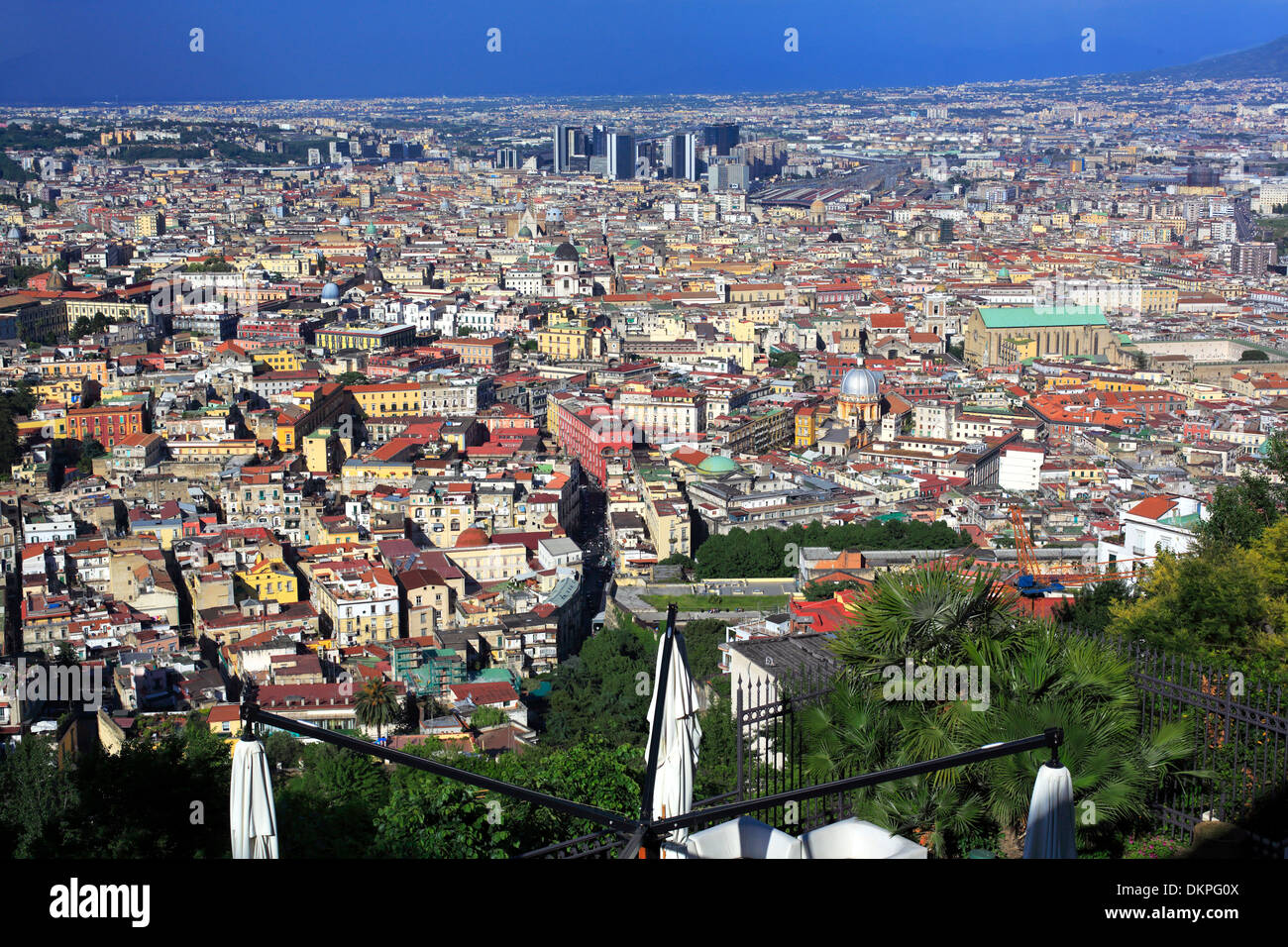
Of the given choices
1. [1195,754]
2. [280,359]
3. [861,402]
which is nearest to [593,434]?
[861,402]

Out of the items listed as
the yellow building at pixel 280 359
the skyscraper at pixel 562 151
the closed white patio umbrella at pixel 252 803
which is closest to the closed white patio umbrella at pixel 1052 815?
the closed white patio umbrella at pixel 252 803

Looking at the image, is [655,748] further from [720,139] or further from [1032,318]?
[720,139]

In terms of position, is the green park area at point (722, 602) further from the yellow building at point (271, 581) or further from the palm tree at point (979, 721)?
the palm tree at point (979, 721)

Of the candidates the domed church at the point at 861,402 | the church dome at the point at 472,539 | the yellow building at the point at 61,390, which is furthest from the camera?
the yellow building at the point at 61,390

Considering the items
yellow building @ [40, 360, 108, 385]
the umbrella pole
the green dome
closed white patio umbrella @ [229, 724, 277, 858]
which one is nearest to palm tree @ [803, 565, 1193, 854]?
the umbrella pole

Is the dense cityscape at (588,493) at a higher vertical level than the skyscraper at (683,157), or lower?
lower

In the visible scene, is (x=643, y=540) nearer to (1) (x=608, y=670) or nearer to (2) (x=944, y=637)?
(1) (x=608, y=670)
